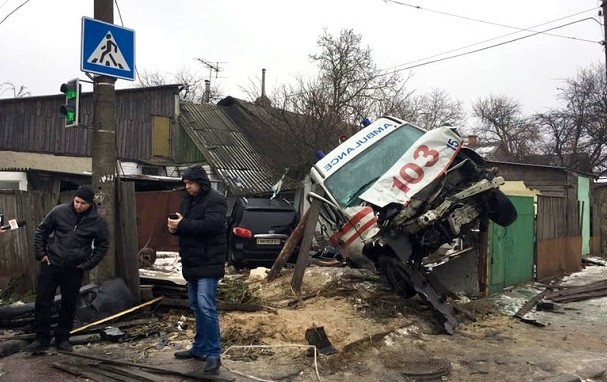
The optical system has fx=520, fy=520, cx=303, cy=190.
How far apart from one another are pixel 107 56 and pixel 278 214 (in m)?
5.38

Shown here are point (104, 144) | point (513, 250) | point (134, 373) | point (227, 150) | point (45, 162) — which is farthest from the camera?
point (227, 150)

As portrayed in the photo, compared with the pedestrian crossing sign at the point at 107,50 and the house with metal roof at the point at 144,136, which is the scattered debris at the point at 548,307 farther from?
the house with metal roof at the point at 144,136

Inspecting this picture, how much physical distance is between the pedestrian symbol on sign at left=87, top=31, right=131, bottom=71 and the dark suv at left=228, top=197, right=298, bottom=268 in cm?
473

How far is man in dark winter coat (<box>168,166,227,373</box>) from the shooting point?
461cm

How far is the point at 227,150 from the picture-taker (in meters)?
21.8

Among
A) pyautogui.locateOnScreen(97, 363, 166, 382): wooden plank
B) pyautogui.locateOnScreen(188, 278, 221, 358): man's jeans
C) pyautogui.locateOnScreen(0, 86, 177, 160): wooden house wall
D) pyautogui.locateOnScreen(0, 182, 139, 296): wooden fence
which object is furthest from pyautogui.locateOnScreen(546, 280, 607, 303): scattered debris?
pyautogui.locateOnScreen(0, 86, 177, 160): wooden house wall

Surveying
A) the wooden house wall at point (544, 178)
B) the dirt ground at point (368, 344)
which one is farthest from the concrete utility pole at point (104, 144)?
the wooden house wall at point (544, 178)

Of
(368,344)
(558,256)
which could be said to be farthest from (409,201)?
(558,256)

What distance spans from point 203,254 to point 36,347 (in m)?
1.95

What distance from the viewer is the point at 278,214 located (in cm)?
1073

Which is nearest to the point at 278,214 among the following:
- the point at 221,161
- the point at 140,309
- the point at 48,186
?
the point at 140,309

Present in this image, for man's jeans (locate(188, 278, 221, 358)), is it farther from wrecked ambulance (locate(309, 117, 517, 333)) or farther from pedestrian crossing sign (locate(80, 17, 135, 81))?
pedestrian crossing sign (locate(80, 17, 135, 81))

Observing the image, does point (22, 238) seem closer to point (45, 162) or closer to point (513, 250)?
point (513, 250)

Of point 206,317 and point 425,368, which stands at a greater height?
point 206,317
